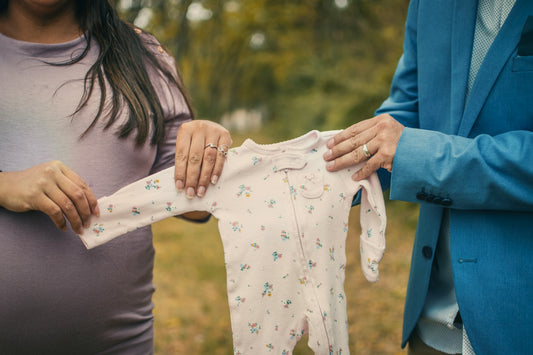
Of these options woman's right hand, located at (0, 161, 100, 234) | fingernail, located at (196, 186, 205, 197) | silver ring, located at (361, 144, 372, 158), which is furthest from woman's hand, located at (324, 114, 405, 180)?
woman's right hand, located at (0, 161, 100, 234)

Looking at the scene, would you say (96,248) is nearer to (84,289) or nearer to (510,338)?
(84,289)

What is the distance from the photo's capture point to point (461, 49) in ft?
5.41

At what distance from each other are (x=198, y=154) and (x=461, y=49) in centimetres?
112

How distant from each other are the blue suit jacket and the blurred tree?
397 cm

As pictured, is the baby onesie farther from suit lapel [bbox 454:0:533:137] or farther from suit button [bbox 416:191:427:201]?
suit lapel [bbox 454:0:533:137]

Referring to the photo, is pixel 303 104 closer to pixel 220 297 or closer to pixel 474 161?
pixel 220 297

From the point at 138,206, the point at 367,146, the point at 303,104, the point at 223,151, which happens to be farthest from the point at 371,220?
the point at 303,104

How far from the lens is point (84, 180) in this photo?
67.9 inches

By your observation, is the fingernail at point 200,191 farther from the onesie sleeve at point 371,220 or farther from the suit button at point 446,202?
the suit button at point 446,202

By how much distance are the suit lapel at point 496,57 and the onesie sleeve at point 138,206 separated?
1133 millimetres

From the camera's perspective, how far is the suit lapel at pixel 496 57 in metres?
1.52

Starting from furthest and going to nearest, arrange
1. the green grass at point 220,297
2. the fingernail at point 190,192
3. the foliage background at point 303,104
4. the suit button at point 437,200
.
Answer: the foliage background at point 303,104 < the green grass at point 220,297 < the fingernail at point 190,192 < the suit button at point 437,200

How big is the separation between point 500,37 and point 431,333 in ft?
4.01

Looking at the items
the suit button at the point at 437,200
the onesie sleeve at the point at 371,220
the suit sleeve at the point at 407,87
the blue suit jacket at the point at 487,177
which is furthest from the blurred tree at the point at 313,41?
the suit button at the point at 437,200
